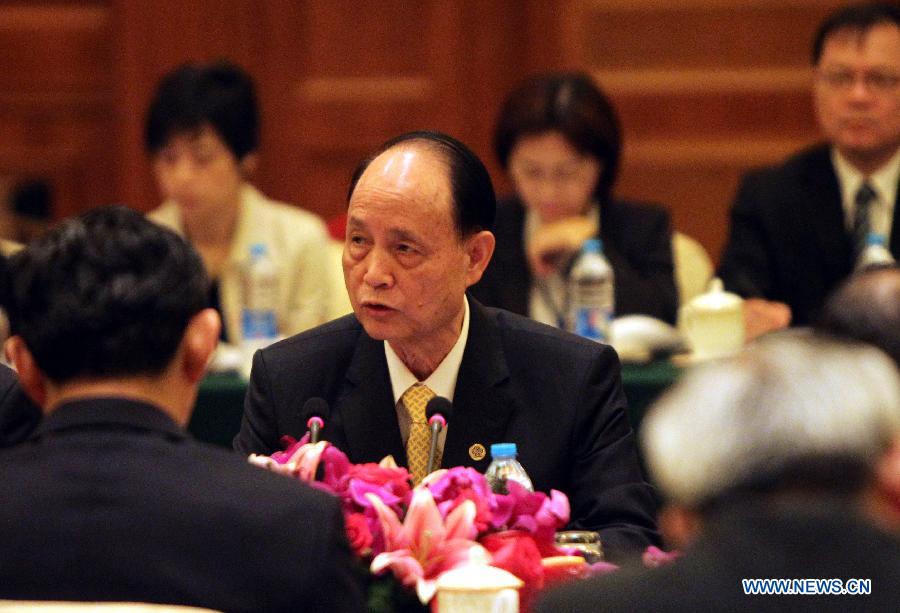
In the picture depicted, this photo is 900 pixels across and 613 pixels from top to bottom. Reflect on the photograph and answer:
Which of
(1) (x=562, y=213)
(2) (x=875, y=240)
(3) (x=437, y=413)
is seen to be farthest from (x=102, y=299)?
(2) (x=875, y=240)

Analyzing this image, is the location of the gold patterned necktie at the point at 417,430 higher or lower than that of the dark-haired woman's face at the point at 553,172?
lower

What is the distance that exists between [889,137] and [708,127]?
57.9 inches

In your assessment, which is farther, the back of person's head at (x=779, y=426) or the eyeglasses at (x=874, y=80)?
the eyeglasses at (x=874, y=80)

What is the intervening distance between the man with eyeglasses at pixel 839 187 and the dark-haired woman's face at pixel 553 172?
0.48 metres

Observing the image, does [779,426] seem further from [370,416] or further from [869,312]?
[370,416]

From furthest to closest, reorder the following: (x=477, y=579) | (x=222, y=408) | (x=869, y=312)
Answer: (x=222, y=408), (x=869, y=312), (x=477, y=579)

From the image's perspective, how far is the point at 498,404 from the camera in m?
2.61

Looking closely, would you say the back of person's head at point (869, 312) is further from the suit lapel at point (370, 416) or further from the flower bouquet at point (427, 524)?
the suit lapel at point (370, 416)

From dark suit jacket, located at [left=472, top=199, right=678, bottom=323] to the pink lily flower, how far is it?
2117mm

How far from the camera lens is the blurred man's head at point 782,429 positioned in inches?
51.8

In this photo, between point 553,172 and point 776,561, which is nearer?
point 776,561

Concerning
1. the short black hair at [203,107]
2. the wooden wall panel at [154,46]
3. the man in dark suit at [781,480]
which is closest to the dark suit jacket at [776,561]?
the man in dark suit at [781,480]

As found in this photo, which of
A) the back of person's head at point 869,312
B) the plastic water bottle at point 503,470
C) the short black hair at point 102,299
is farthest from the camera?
the plastic water bottle at point 503,470

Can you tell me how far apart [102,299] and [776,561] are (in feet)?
2.61
